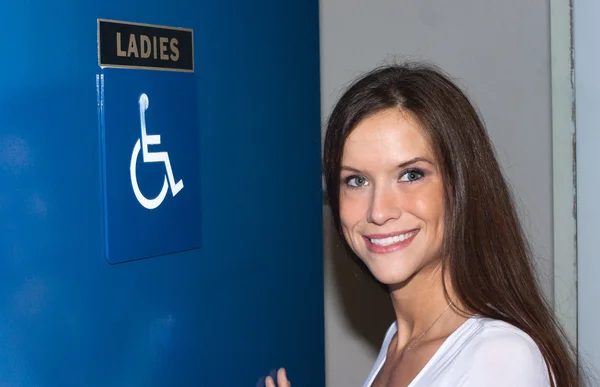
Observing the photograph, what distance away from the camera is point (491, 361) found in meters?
1.21

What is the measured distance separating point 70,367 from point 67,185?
29 centimetres

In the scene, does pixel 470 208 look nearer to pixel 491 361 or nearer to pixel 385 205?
pixel 385 205

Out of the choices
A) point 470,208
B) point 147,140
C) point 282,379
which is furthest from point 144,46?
point 282,379

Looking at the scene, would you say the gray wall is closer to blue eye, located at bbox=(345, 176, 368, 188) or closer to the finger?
the finger

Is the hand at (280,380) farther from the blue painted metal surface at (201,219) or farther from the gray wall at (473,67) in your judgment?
the gray wall at (473,67)

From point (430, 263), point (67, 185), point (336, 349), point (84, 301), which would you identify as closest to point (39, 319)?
point (84, 301)

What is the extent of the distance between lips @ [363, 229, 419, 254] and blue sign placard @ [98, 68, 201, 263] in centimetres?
35

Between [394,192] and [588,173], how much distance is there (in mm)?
901

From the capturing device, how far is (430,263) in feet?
4.62

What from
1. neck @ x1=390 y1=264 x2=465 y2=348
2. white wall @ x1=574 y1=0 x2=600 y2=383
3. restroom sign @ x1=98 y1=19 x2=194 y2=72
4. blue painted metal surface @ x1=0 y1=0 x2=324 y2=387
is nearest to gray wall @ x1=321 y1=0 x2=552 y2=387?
white wall @ x1=574 y1=0 x2=600 y2=383

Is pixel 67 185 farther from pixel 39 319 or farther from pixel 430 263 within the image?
pixel 430 263

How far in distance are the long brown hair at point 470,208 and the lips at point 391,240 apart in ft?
0.21

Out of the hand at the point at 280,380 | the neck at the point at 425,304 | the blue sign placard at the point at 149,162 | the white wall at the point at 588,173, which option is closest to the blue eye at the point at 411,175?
the neck at the point at 425,304

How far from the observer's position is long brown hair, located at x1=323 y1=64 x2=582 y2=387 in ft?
4.31
